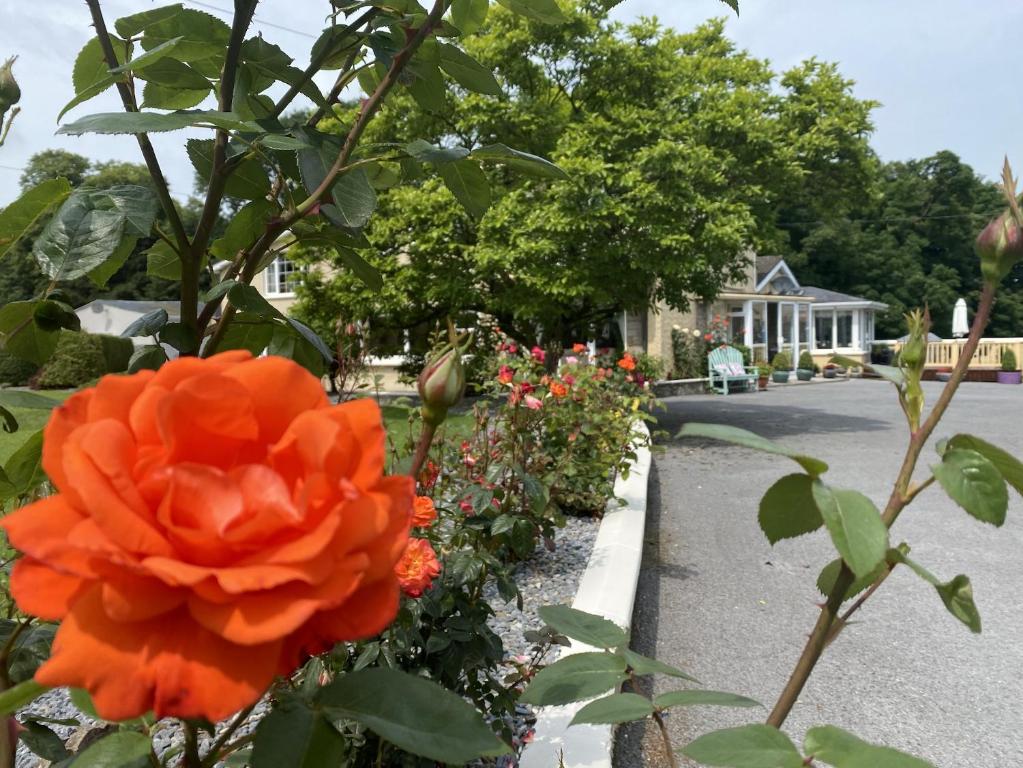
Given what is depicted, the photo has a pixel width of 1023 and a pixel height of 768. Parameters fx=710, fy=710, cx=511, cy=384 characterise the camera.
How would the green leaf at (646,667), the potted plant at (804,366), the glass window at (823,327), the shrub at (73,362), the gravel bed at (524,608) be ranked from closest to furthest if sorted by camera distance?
1. the green leaf at (646,667)
2. the gravel bed at (524,608)
3. the shrub at (73,362)
4. the potted plant at (804,366)
5. the glass window at (823,327)

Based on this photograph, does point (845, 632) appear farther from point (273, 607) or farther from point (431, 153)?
point (273, 607)

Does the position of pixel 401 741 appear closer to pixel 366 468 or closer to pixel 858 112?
pixel 366 468

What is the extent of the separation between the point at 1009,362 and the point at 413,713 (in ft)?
87.0

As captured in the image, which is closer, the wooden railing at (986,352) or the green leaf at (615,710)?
the green leaf at (615,710)

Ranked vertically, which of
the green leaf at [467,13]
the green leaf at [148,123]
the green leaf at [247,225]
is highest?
the green leaf at [467,13]

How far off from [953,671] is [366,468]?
3437 millimetres

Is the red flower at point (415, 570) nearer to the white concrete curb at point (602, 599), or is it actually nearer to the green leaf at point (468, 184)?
the white concrete curb at point (602, 599)

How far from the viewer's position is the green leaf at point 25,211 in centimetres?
66

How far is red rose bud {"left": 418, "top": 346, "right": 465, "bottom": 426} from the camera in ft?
1.62

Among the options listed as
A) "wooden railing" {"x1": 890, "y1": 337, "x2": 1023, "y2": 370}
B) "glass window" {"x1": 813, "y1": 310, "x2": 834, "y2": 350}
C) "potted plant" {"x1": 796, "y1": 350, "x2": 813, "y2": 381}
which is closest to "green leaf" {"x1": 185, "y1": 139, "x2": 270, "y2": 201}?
"potted plant" {"x1": 796, "y1": 350, "x2": 813, "y2": 381}

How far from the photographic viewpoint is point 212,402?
0.33 metres

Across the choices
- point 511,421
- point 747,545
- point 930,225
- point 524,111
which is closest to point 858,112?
point 524,111

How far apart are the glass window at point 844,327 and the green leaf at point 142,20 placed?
31738 mm

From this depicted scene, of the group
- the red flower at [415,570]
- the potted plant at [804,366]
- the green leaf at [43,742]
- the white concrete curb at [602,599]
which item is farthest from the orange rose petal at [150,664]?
the potted plant at [804,366]
